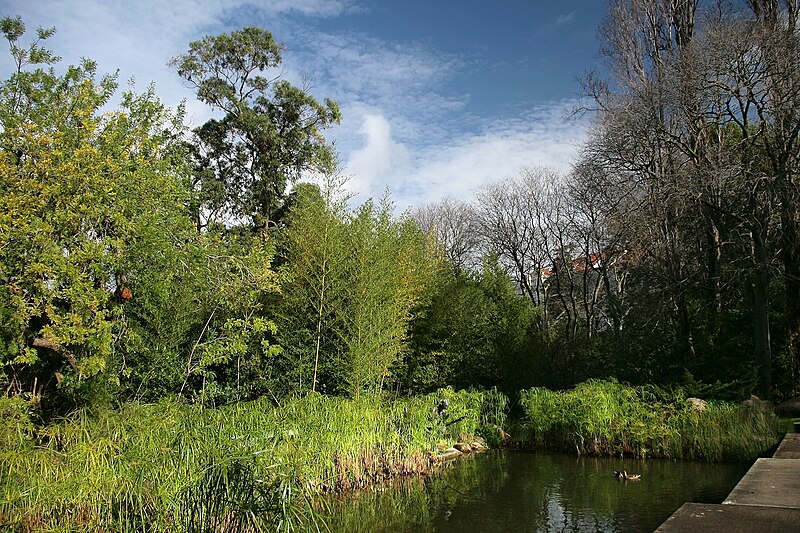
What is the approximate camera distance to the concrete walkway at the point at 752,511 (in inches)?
133

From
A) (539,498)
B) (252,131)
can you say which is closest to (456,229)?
(252,131)

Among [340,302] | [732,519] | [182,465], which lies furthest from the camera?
[340,302]

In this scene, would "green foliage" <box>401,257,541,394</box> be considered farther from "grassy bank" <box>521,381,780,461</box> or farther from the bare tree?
the bare tree

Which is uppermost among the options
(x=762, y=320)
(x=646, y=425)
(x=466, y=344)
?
(x=762, y=320)

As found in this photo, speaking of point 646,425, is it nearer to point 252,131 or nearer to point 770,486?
point 770,486

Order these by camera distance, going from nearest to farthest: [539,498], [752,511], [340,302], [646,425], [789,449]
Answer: [752,511], [789,449], [539,498], [646,425], [340,302]

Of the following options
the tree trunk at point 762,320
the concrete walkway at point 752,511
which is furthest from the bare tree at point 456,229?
the concrete walkway at point 752,511

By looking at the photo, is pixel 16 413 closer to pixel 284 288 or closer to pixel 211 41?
pixel 284 288

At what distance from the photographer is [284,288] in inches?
429

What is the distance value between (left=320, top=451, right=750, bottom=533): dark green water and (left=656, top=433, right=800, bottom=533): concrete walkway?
1360mm

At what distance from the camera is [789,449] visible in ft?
22.3

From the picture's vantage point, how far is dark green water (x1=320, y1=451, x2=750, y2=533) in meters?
6.20

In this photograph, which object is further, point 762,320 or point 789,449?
point 762,320

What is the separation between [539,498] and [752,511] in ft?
12.7
